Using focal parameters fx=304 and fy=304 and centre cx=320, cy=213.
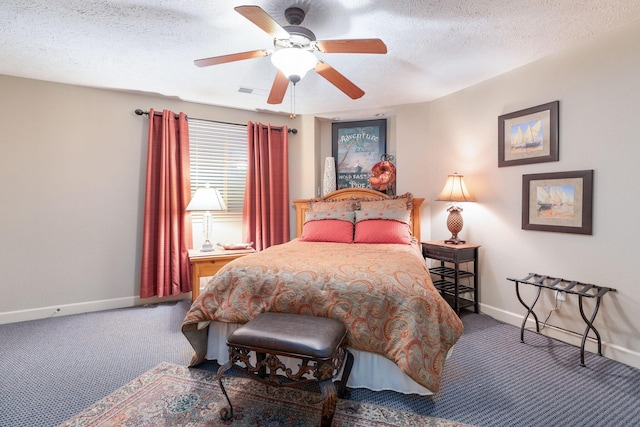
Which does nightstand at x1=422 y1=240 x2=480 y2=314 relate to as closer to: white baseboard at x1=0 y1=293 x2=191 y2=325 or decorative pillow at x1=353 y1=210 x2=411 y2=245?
decorative pillow at x1=353 y1=210 x2=411 y2=245

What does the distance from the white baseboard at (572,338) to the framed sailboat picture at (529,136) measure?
146 cm

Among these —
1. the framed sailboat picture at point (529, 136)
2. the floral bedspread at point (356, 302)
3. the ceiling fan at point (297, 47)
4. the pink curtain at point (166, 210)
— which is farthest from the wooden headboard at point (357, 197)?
the ceiling fan at point (297, 47)

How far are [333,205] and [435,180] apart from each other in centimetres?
128

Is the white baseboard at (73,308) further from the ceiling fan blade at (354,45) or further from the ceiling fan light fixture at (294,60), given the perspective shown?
the ceiling fan blade at (354,45)

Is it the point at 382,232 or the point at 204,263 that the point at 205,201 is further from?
the point at 382,232

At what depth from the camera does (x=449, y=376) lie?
2.01 m

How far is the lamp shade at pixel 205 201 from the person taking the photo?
132 inches

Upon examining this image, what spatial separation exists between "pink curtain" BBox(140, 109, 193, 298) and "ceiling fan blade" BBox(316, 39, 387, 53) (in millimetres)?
2362

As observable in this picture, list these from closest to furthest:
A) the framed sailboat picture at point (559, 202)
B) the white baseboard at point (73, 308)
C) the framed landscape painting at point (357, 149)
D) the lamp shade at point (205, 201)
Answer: the framed sailboat picture at point (559, 202) < the white baseboard at point (73, 308) < the lamp shade at point (205, 201) < the framed landscape painting at point (357, 149)

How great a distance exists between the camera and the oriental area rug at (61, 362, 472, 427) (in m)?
1.60

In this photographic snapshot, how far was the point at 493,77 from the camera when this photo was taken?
3.07 m

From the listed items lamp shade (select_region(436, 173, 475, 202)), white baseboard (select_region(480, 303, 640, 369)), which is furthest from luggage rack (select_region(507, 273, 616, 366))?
lamp shade (select_region(436, 173, 475, 202))

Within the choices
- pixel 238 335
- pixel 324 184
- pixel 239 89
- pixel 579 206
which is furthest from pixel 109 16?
pixel 579 206

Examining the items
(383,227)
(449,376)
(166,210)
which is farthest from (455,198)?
(166,210)
